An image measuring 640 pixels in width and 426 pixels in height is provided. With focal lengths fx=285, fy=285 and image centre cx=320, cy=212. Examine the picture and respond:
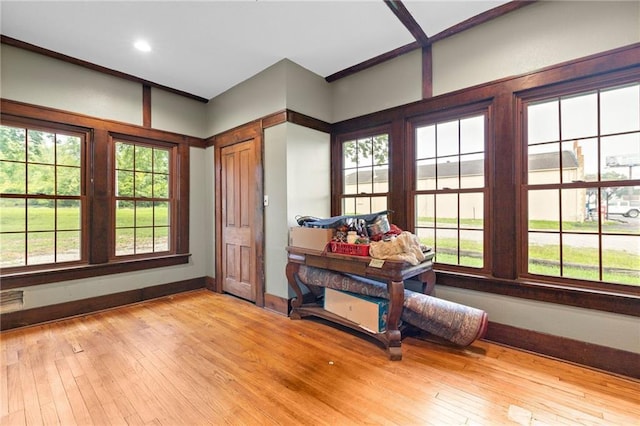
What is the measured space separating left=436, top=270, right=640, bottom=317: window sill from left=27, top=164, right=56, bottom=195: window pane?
4.38m

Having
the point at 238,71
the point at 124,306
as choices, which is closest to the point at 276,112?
the point at 238,71

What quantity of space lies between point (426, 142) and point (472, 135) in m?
0.45

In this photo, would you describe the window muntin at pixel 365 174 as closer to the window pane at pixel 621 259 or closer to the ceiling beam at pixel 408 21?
the ceiling beam at pixel 408 21

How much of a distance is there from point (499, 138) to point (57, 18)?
4.14 metres

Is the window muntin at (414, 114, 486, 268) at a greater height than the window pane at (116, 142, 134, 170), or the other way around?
the window pane at (116, 142, 134, 170)

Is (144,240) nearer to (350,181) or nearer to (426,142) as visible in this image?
(350,181)

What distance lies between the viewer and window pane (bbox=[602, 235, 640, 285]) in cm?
212

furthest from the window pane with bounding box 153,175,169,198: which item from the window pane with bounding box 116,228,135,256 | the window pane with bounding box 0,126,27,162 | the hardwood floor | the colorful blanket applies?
the colorful blanket

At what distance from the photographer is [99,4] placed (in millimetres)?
2410

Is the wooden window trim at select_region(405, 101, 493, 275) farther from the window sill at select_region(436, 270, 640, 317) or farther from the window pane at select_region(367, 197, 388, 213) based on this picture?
the window pane at select_region(367, 197, 388, 213)

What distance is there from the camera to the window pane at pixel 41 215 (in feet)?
10.2

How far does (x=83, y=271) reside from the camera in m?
Answer: 3.38

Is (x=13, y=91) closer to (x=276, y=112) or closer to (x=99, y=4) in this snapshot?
(x=99, y=4)

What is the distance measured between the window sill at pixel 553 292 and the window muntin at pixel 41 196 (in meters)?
4.21
